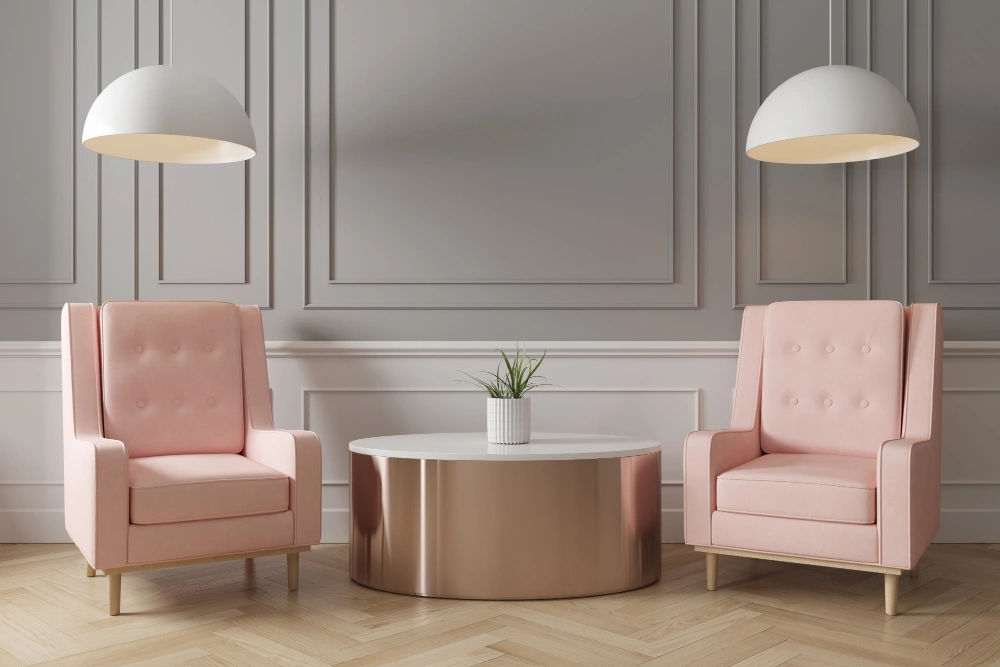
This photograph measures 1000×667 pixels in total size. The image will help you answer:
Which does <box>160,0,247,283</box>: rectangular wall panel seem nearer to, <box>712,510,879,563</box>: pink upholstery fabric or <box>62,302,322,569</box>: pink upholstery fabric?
<box>62,302,322,569</box>: pink upholstery fabric

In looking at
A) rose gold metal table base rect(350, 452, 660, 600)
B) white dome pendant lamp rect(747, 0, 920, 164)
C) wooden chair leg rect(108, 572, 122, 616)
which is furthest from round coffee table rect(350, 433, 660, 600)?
white dome pendant lamp rect(747, 0, 920, 164)

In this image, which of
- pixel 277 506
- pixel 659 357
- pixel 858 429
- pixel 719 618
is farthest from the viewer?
pixel 659 357

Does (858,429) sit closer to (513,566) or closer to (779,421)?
(779,421)

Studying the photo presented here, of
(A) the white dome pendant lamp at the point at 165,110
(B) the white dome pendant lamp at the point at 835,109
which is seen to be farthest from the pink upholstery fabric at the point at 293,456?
(B) the white dome pendant lamp at the point at 835,109

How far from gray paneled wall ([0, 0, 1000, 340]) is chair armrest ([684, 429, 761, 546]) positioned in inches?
34.8

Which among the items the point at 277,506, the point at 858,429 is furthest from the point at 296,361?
the point at 858,429

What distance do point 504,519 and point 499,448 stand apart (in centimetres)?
25

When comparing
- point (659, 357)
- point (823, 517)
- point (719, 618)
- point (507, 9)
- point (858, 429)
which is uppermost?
point (507, 9)

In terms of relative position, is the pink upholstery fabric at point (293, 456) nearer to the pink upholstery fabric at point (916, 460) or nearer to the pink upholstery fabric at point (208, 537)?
the pink upholstery fabric at point (208, 537)

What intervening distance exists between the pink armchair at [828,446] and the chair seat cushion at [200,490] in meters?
1.30

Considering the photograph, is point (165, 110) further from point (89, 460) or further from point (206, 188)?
point (89, 460)

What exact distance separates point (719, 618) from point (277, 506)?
53.5 inches

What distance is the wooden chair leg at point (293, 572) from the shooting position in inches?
111

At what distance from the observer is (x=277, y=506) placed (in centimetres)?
272
